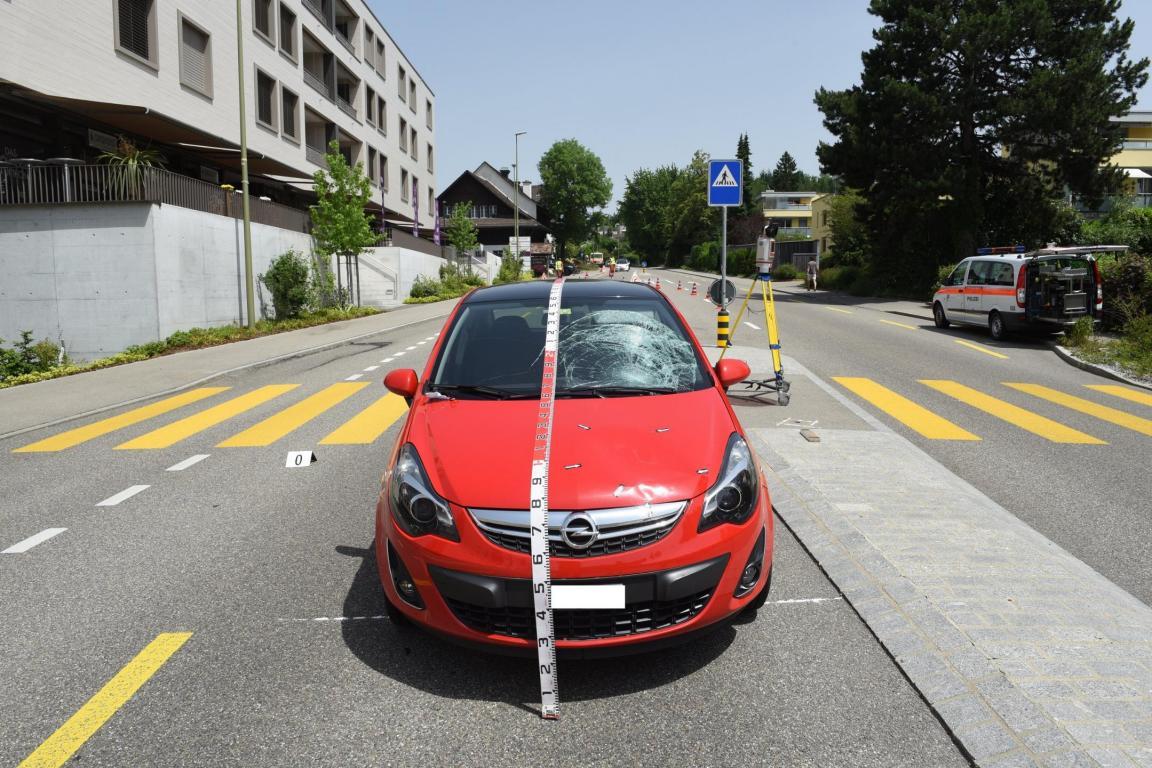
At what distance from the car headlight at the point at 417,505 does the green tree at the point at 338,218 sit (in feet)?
83.0

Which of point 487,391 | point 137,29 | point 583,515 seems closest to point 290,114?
point 137,29

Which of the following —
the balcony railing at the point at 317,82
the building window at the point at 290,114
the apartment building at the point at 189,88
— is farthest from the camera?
the balcony railing at the point at 317,82

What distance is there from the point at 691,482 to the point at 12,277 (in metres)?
18.6

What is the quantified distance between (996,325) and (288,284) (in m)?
18.1

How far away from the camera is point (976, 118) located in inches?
1284

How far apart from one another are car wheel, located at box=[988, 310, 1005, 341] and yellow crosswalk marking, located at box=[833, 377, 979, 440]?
767 cm

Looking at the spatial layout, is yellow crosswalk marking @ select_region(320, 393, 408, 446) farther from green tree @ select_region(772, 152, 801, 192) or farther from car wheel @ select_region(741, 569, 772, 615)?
green tree @ select_region(772, 152, 801, 192)

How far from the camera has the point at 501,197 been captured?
93562 millimetres

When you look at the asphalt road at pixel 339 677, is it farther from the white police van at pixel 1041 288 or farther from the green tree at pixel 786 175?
the green tree at pixel 786 175

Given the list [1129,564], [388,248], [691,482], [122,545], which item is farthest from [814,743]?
[388,248]

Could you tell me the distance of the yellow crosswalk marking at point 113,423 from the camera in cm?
904

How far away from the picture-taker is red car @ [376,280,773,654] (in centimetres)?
321

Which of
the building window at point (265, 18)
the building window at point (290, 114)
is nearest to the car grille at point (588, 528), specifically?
the building window at point (265, 18)

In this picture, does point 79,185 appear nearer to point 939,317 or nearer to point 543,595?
point 543,595
